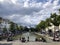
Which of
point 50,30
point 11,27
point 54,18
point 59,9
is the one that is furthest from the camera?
point 11,27

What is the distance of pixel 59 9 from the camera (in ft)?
274

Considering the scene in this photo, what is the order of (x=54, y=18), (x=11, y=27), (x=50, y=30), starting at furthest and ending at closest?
(x=11, y=27), (x=50, y=30), (x=54, y=18)

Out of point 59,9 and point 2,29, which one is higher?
point 59,9

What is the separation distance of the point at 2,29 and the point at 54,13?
111ft

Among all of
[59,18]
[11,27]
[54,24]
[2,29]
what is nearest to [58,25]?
[54,24]

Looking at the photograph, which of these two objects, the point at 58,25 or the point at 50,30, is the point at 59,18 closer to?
the point at 58,25

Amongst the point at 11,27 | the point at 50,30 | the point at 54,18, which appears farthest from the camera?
the point at 11,27

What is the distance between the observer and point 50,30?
112562mm

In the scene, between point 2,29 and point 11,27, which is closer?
point 2,29

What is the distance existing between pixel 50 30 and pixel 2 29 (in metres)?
28.3

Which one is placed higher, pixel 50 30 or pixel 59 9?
pixel 59 9

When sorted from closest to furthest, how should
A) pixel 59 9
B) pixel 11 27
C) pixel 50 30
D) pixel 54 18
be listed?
pixel 59 9 → pixel 54 18 → pixel 50 30 → pixel 11 27

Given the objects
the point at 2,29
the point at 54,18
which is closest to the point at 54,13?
the point at 54,18

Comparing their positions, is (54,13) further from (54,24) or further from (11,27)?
(11,27)
